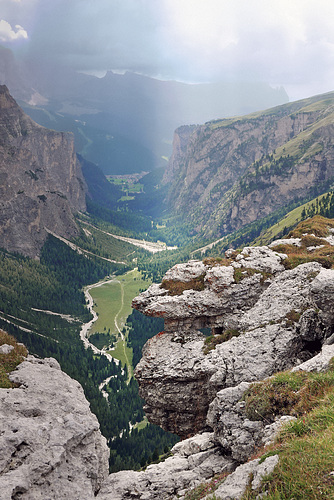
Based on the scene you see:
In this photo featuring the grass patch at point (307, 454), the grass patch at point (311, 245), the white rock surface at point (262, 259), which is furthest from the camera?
the white rock surface at point (262, 259)

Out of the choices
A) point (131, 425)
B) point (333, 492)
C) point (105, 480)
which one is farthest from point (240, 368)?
point (131, 425)

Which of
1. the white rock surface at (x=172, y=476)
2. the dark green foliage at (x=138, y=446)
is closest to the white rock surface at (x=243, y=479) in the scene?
the white rock surface at (x=172, y=476)

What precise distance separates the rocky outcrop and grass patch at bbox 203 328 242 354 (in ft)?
42.7

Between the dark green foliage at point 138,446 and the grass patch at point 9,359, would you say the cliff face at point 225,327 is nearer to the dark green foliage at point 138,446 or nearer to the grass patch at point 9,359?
the grass patch at point 9,359

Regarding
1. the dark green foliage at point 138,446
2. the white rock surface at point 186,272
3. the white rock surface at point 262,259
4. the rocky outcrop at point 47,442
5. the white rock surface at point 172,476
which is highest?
the white rock surface at point 262,259

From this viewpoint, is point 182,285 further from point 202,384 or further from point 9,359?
point 9,359

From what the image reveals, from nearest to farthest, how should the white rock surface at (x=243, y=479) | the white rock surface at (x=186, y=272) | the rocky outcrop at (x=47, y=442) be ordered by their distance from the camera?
the white rock surface at (x=243, y=479), the rocky outcrop at (x=47, y=442), the white rock surface at (x=186, y=272)

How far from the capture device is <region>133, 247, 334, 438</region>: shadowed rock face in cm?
2734

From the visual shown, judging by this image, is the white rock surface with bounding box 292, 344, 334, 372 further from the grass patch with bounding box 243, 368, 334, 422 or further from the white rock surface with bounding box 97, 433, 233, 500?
the white rock surface with bounding box 97, 433, 233, 500

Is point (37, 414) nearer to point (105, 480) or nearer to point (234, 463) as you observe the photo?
point (105, 480)

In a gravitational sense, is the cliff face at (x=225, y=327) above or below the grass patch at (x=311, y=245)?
below

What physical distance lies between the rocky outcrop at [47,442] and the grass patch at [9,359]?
56cm

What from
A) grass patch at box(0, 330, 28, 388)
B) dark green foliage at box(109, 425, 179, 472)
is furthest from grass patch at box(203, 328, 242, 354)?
dark green foliage at box(109, 425, 179, 472)

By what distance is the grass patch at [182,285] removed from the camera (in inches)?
1415
